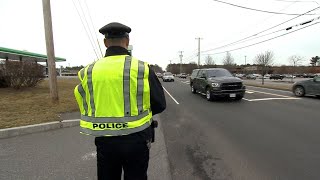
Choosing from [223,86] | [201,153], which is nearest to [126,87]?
[201,153]

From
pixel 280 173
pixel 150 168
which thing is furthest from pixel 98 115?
pixel 280 173

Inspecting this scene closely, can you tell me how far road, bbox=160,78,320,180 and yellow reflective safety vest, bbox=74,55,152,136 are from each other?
2.18 m

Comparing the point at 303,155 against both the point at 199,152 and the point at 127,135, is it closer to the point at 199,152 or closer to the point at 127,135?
the point at 199,152

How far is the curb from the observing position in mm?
6547

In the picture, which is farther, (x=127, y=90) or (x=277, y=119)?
(x=277, y=119)

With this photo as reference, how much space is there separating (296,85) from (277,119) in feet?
31.6

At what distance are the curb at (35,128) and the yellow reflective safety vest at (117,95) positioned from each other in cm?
532

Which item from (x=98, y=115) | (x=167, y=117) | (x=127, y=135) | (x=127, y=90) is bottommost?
(x=167, y=117)

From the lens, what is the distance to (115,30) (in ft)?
7.82

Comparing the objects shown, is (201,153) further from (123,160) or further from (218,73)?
(218,73)

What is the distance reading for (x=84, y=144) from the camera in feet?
19.4

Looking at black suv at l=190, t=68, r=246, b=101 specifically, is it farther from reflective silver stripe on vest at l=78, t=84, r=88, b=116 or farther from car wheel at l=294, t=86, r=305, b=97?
reflective silver stripe on vest at l=78, t=84, r=88, b=116

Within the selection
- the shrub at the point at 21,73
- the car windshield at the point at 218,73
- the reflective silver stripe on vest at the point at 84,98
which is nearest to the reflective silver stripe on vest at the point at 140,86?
the reflective silver stripe on vest at the point at 84,98

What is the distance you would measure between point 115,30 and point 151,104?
2.44 ft
